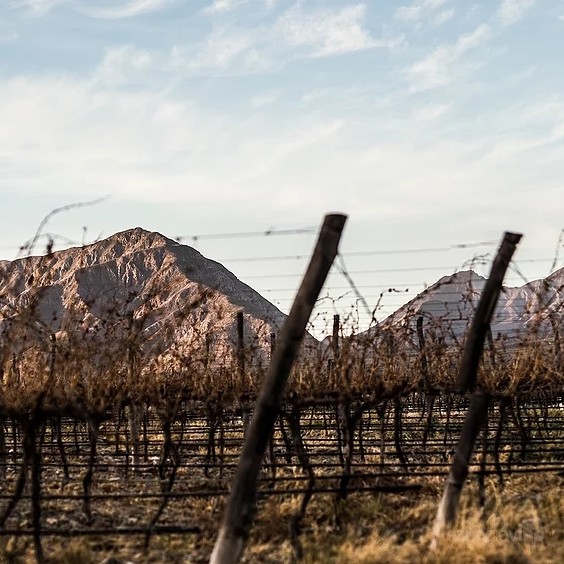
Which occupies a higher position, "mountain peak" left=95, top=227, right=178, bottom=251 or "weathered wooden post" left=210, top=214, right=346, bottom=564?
"mountain peak" left=95, top=227, right=178, bottom=251

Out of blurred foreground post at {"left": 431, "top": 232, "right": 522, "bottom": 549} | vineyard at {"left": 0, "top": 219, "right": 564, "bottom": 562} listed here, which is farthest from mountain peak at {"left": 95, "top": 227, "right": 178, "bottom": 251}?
blurred foreground post at {"left": 431, "top": 232, "right": 522, "bottom": 549}

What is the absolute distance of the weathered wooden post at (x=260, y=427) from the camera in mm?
5426

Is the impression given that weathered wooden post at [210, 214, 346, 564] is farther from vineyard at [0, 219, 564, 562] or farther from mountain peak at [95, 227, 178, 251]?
mountain peak at [95, 227, 178, 251]

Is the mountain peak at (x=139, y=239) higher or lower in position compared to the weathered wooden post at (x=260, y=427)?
higher

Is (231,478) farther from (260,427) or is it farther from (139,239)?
(139,239)

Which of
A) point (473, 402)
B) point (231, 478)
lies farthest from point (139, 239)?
point (473, 402)

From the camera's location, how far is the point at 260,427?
549cm

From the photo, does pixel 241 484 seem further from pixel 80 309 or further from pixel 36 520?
pixel 80 309

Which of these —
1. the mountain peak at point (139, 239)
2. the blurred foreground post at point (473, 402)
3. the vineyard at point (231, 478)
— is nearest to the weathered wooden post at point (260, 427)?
the vineyard at point (231, 478)

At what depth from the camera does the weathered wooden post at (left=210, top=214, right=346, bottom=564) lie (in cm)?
543

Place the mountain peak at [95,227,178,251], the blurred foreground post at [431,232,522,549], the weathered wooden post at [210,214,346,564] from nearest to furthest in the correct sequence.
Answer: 1. the weathered wooden post at [210,214,346,564]
2. the blurred foreground post at [431,232,522,549]
3. the mountain peak at [95,227,178,251]

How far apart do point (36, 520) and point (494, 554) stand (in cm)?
353

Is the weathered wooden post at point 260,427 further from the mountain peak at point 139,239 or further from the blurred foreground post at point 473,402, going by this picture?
the mountain peak at point 139,239

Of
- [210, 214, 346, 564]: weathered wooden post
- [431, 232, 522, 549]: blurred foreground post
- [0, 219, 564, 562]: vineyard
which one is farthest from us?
[0, 219, 564, 562]: vineyard
